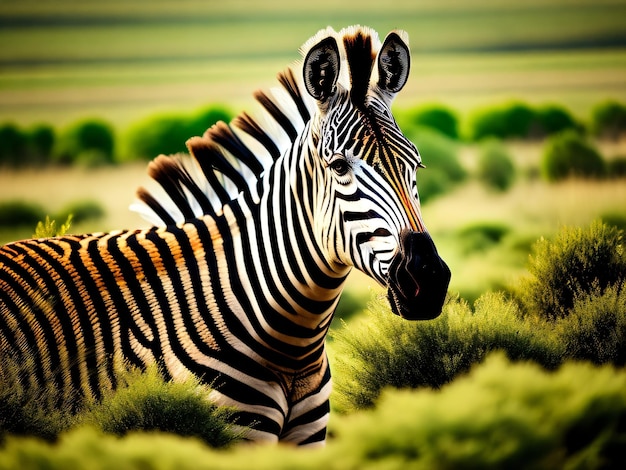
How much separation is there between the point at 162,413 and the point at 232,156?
1.48 metres

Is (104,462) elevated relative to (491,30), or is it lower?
lower

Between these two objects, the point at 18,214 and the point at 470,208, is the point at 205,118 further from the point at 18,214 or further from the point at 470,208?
the point at 18,214

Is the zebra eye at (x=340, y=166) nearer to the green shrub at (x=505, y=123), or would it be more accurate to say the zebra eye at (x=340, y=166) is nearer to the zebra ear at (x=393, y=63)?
the zebra ear at (x=393, y=63)

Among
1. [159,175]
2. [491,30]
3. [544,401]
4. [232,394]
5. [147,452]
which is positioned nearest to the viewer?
[147,452]

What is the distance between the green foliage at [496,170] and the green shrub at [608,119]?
11.7 metres

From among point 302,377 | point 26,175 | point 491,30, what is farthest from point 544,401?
point 491,30

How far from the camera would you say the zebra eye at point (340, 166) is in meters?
3.56

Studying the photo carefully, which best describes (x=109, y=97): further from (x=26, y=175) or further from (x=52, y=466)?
(x=52, y=466)

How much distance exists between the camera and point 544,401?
2.95 metres

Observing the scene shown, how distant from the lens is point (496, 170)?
24.6 m

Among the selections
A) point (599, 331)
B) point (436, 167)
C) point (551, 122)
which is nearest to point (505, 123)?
point (551, 122)

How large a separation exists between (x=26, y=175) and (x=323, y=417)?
98.8ft

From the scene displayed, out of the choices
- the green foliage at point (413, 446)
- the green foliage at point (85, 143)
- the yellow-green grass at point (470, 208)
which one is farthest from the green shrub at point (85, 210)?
the green foliage at point (413, 446)

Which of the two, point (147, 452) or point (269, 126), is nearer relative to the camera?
point (147, 452)
